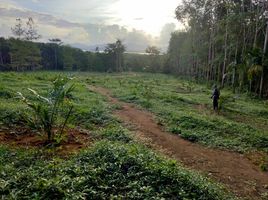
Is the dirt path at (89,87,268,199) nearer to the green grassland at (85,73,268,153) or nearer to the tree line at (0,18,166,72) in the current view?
the green grassland at (85,73,268,153)

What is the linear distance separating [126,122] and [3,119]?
17.7 feet

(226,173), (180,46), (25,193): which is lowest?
(226,173)

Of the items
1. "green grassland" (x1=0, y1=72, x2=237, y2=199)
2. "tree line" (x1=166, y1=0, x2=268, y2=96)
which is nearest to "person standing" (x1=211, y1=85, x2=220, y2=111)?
"tree line" (x1=166, y1=0, x2=268, y2=96)

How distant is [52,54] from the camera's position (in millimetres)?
70812

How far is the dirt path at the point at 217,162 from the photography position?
8602 mm

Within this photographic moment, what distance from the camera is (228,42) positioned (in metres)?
38.9

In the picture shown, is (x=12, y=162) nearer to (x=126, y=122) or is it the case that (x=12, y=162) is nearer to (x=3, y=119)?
(x=3, y=119)

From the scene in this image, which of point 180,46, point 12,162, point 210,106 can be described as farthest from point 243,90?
point 180,46

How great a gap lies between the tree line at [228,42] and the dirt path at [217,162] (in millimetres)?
16495

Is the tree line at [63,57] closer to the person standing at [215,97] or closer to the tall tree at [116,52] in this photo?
the tall tree at [116,52]

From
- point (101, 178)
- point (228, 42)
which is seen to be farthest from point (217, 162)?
point (228, 42)

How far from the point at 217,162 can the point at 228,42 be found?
31.3 m

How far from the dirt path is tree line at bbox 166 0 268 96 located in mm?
16495

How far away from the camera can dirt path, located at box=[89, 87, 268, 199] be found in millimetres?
8602
